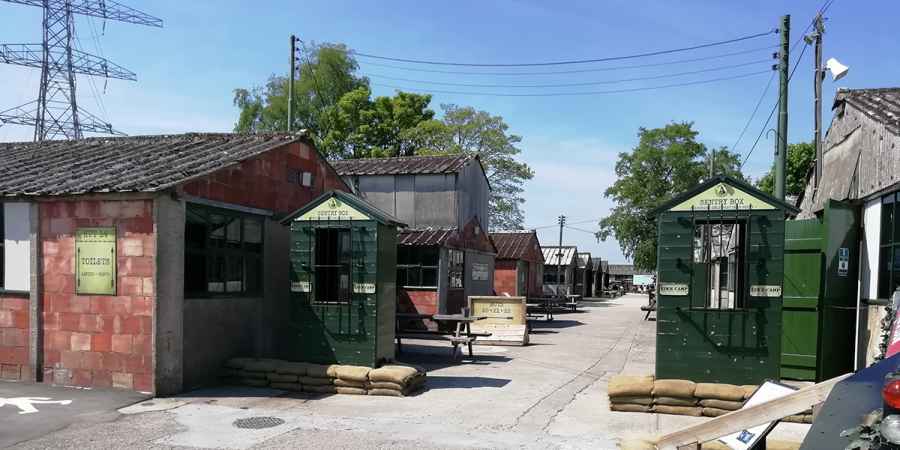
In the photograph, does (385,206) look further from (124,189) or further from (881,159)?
(881,159)

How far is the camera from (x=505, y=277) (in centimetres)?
3100

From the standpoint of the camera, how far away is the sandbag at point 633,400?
8.70 m

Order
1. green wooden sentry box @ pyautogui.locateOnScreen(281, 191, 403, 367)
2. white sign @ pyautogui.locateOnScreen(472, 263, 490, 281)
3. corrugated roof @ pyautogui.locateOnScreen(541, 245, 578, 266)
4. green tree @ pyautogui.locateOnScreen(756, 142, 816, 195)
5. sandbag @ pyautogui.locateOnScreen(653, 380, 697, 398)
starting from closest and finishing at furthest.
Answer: sandbag @ pyautogui.locateOnScreen(653, 380, 697, 398)
green wooden sentry box @ pyautogui.locateOnScreen(281, 191, 403, 367)
white sign @ pyautogui.locateOnScreen(472, 263, 490, 281)
green tree @ pyautogui.locateOnScreen(756, 142, 816, 195)
corrugated roof @ pyautogui.locateOnScreen(541, 245, 578, 266)

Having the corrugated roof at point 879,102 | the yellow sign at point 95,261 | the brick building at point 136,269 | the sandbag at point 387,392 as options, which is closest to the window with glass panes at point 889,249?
the corrugated roof at point 879,102

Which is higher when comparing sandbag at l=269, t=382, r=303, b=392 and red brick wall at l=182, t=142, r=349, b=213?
red brick wall at l=182, t=142, r=349, b=213

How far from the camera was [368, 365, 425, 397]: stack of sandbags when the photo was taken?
9688mm

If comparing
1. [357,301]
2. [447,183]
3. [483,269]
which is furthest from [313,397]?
[483,269]

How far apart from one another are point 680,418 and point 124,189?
833 centimetres

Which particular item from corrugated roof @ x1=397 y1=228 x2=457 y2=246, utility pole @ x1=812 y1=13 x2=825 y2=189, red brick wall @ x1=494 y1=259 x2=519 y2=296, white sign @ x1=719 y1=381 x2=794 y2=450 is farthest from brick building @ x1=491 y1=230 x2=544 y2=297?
white sign @ x1=719 y1=381 x2=794 y2=450

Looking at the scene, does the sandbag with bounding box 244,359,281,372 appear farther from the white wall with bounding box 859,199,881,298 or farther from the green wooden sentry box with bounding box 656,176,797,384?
the white wall with bounding box 859,199,881,298

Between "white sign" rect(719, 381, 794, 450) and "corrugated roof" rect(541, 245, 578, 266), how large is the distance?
38998mm

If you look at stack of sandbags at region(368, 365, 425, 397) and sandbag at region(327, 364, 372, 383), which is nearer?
stack of sandbags at region(368, 365, 425, 397)

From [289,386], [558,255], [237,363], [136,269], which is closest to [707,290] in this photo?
[289,386]

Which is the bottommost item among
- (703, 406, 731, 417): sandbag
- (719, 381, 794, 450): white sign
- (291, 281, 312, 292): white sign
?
(703, 406, 731, 417): sandbag
